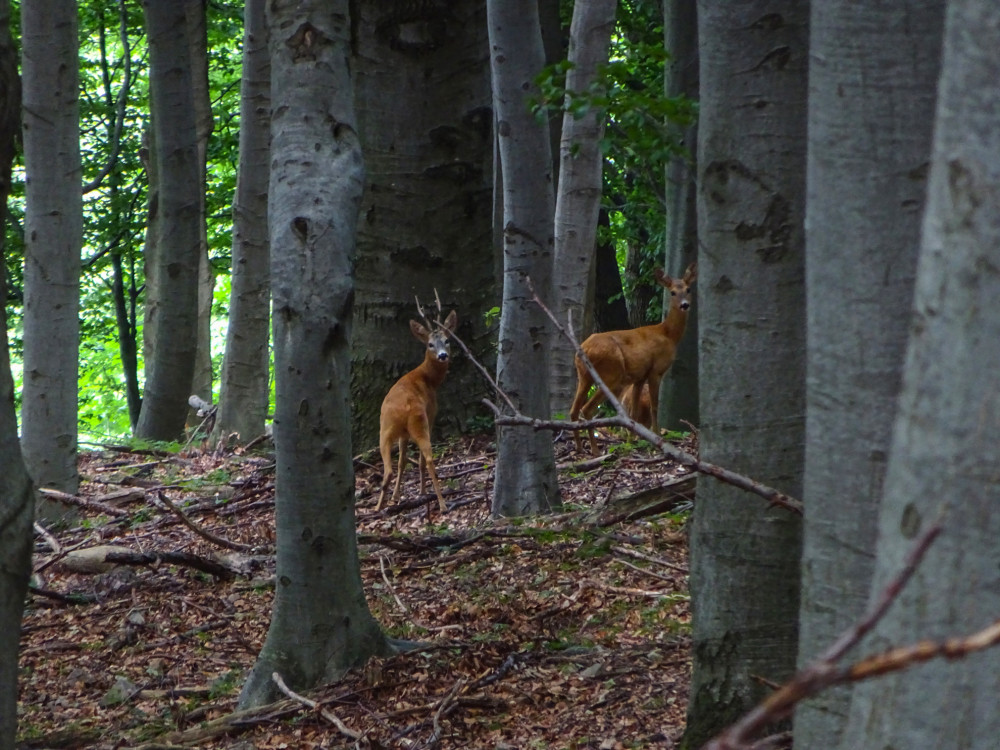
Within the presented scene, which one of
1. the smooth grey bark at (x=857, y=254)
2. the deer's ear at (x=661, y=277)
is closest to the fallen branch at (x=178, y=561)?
the smooth grey bark at (x=857, y=254)

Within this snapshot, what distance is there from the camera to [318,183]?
496 cm

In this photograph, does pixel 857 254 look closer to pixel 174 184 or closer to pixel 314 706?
pixel 314 706

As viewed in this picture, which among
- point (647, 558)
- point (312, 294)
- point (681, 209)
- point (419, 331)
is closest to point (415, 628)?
point (647, 558)

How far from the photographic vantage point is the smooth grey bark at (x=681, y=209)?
11641 millimetres

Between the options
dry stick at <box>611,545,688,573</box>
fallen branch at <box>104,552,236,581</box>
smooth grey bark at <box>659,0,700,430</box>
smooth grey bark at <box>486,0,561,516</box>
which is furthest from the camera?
smooth grey bark at <box>659,0,700,430</box>

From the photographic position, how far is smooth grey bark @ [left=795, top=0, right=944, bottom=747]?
7.42 feet

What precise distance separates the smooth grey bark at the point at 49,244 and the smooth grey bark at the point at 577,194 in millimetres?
4537

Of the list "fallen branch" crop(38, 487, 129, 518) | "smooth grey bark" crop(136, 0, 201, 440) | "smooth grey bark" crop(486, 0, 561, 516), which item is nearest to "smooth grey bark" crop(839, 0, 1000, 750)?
"smooth grey bark" crop(486, 0, 561, 516)

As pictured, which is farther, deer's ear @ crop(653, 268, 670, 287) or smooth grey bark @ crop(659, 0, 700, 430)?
deer's ear @ crop(653, 268, 670, 287)

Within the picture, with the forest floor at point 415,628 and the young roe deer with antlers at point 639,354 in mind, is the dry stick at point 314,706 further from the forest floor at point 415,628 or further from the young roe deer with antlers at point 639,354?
the young roe deer with antlers at point 639,354

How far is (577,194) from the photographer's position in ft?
40.8

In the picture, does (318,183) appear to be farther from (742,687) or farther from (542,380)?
(542,380)

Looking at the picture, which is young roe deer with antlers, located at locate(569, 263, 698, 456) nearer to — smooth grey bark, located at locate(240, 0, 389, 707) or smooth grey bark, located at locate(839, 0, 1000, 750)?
smooth grey bark, located at locate(240, 0, 389, 707)

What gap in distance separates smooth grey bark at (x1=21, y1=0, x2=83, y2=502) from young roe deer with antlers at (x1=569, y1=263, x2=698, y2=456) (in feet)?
15.0
